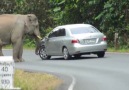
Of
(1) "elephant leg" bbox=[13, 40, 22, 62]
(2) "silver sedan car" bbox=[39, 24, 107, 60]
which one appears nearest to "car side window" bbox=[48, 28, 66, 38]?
(2) "silver sedan car" bbox=[39, 24, 107, 60]

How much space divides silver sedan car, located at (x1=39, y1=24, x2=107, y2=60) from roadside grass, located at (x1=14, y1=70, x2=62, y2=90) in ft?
23.4

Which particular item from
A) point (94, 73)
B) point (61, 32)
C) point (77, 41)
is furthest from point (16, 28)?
point (94, 73)

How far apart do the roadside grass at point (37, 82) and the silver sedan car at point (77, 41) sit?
281 inches

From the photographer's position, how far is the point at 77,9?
135 ft

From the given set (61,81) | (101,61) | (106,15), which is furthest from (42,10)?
(61,81)

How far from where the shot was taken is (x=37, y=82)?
1714 centimetres

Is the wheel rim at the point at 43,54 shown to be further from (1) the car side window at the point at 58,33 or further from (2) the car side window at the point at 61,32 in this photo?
(2) the car side window at the point at 61,32

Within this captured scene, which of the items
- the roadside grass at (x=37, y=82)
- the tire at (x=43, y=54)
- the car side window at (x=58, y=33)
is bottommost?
the tire at (x=43, y=54)

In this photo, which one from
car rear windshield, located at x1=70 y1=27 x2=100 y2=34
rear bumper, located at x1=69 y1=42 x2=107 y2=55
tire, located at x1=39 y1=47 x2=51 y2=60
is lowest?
tire, located at x1=39 y1=47 x2=51 y2=60

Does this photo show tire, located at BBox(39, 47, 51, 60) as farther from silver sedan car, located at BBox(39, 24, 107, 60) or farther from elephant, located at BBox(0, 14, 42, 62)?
elephant, located at BBox(0, 14, 42, 62)

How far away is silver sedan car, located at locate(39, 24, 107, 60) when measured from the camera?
26938mm

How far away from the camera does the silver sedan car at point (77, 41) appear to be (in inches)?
1061

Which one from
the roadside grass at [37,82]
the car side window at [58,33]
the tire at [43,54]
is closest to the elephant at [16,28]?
the tire at [43,54]

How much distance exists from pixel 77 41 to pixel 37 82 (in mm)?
10000
